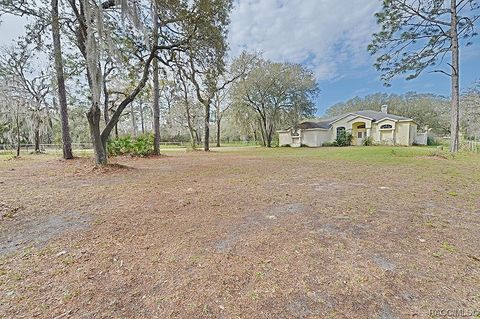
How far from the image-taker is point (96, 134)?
7512 mm

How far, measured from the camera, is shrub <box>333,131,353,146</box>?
80.0ft

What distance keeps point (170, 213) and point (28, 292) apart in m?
1.84

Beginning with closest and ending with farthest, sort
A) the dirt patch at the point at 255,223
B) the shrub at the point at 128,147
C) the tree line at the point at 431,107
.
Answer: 1. the dirt patch at the point at 255,223
2. the shrub at the point at 128,147
3. the tree line at the point at 431,107

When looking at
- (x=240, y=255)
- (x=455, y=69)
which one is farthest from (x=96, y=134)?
(x=455, y=69)

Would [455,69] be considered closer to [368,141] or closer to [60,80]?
[368,141]

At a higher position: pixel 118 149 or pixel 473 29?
pixel 473 29

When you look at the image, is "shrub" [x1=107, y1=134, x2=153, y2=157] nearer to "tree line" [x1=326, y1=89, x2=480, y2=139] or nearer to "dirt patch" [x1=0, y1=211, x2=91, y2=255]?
"dirt patch" [x1=0, y1=211, x2=91, y2=255]

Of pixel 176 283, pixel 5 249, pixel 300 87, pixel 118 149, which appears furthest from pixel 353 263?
pixel 300 87

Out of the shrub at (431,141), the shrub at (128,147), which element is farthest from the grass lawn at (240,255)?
the shrub at (431,141)

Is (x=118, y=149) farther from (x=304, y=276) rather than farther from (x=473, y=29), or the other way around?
(x=473, y=29)

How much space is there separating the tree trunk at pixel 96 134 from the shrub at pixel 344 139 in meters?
22.8

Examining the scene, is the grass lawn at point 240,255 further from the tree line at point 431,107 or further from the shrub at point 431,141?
the shrub at point 431,141

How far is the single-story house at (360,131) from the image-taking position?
22703mm

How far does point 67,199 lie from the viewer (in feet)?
13.6
